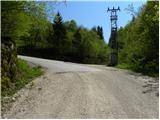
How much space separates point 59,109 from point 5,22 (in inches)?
314

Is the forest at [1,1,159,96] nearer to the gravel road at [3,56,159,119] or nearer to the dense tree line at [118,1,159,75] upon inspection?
the dense tree line at [118,1,159,75]

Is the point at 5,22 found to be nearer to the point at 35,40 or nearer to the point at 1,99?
the point at 1,99

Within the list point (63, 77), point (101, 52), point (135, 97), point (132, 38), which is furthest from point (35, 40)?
point (135, 97)

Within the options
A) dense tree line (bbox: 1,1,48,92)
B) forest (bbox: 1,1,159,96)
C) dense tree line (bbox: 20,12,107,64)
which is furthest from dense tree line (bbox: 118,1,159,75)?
dense tree line (bbox: 20,12,107,64)

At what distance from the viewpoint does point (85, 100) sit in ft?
40.3

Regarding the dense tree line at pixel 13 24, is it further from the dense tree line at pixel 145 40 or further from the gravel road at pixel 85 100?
the dense tree line at pixel 145 40

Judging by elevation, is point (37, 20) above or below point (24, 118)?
above

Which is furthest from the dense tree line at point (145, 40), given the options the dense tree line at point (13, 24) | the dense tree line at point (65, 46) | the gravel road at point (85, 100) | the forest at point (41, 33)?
the dense tree line at point (65, 46)

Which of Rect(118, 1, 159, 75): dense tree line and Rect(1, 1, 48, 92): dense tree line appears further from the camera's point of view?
Rect(118, 1, 159, 75): dense tree line

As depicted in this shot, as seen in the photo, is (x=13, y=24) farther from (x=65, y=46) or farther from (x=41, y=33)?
(x=65, y=46)

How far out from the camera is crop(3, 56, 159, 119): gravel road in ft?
34.0

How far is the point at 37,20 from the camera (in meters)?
18.2

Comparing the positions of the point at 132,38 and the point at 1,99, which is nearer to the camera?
the point at 1,99

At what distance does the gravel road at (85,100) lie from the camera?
34.0 ft
